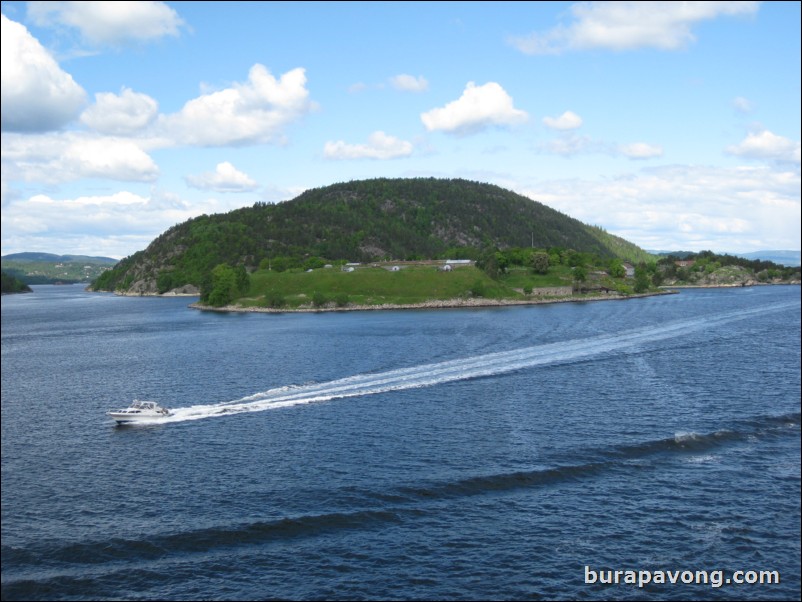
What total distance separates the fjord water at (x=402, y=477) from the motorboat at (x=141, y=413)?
6.82ft

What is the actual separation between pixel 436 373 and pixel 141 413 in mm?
40889

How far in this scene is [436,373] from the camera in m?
91.4

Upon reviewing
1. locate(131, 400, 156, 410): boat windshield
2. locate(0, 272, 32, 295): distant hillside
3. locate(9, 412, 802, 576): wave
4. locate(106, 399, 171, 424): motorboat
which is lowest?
locate(9, 412, 802, 576): wave

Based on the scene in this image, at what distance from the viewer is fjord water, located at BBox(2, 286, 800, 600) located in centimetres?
3669

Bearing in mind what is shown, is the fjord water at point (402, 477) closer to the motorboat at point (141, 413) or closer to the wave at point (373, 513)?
the wave at point (373, 513)

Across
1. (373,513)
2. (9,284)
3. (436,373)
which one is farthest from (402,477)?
(436,373)

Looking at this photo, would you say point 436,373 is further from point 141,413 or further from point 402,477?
point 402,477

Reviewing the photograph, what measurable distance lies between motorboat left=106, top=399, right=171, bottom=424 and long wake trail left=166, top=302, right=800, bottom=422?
51.0 inches

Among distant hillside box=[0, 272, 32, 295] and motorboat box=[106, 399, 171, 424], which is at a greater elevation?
distant hillside box=[0, 272, 32, 295]

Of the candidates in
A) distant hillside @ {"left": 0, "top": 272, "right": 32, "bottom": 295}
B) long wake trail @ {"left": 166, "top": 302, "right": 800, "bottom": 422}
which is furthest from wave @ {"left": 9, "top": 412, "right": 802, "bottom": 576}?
long wake trail @ {"left": 166, "top": 302, "right": 800, "bottom": 422}

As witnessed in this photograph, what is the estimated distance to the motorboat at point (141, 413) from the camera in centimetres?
6731

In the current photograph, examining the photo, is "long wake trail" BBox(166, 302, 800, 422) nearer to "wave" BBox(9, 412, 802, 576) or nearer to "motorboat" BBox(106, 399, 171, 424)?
"motorboat" BBox(106, 399, 171, 424)

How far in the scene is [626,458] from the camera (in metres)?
53.4

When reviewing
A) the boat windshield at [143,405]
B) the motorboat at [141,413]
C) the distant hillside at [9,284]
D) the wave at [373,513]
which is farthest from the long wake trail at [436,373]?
the distant hillside at [9,284]
